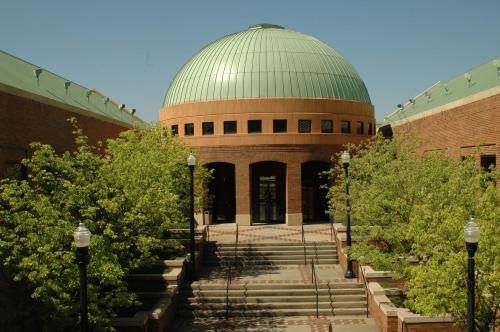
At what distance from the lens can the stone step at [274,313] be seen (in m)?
20.2

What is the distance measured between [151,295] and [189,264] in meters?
3.90

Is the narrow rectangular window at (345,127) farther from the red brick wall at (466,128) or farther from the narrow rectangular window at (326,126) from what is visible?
the red brick wall at (466,128)

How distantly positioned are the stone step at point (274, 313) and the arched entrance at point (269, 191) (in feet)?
62.9

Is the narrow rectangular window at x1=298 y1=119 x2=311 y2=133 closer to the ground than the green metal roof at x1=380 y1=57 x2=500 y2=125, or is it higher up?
closer to the ground

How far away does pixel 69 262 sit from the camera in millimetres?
13523

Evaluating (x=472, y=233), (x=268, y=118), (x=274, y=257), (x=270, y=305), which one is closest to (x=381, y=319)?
(x=270, y=305)

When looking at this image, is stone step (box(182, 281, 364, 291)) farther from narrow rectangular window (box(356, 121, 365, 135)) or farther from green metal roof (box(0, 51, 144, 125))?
narrow rectangular window (box(356, 121, 365, 135))

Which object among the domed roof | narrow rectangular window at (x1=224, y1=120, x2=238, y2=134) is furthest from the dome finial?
narrow rectangular window at (x1=224, y1=120, x2=238, y2=134)

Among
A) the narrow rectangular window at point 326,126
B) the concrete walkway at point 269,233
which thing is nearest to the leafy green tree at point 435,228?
the concrete walkway at point 269,233

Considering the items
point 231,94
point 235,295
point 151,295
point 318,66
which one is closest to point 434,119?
point 318,66

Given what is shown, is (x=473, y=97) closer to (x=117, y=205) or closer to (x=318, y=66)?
(x=318, y=66)

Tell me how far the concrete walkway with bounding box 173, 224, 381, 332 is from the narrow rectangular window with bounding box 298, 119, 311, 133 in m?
7.14

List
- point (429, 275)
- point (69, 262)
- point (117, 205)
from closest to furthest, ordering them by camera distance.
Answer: point (429, 275), point (69, 262), point (117, 205)

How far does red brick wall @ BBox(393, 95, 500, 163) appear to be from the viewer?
25775 mm
